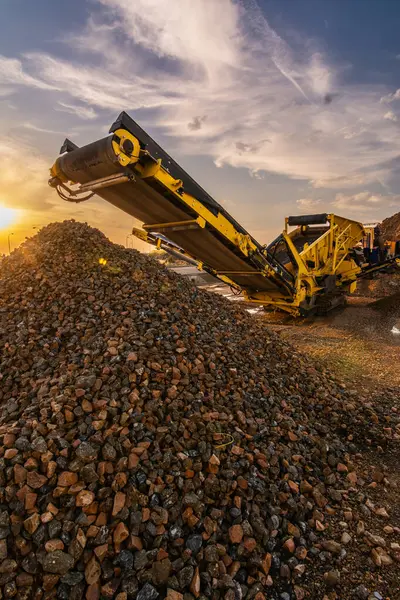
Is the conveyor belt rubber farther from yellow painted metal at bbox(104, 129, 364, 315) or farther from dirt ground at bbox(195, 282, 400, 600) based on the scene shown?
dirt ground at bbox(195, 282, 400, 600)

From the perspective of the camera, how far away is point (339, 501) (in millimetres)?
3414

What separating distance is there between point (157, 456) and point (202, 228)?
516cm

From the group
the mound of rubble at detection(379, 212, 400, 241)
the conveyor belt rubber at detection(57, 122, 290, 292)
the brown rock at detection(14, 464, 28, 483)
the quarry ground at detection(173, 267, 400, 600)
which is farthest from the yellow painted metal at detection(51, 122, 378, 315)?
the mound of rubble at detection(379, 212, 400, 241)

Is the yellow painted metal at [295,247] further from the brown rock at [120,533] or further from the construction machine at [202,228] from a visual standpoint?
the brown rock at [120,533]

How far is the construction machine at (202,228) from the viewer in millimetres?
5609

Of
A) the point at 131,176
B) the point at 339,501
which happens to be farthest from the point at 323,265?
the point at 339,501

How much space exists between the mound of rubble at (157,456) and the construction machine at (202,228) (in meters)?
1.97

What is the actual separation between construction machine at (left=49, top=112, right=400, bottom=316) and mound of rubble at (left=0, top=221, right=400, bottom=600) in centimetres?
197

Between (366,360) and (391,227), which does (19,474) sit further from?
(391,227)

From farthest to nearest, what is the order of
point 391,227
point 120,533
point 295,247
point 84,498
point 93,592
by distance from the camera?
point 391,227
point 295,247
point 84,498
point 120,533
point 93,592

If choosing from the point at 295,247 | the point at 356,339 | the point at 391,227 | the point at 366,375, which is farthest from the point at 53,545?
the point at 391,227

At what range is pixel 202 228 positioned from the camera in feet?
23.6

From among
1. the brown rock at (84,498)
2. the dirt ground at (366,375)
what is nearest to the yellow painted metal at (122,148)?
the brown rock at (84,498)

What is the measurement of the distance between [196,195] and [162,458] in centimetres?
524
